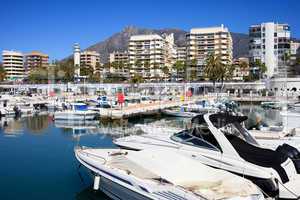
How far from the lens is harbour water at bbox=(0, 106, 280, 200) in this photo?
17.2 metres

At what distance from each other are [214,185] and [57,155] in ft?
56.4

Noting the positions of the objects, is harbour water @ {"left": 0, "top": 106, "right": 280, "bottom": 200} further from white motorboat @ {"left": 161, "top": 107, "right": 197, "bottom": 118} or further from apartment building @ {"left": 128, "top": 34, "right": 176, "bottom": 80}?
apartment building @ {"left": 128, "top": 34, "right": 176, "bottom": 80}

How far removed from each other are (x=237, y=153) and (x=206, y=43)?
461 feet

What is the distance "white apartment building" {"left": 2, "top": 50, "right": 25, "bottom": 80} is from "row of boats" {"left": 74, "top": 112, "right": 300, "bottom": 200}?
580ft

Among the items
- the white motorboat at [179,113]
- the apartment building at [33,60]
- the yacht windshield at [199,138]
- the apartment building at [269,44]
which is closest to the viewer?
the yacht windshield at [199,138]

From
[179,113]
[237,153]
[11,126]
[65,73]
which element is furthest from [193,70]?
[237,153]

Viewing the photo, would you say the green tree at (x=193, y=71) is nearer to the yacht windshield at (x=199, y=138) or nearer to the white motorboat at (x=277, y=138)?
the white motorboat at (x=277, y=138)

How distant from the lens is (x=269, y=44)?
129 m

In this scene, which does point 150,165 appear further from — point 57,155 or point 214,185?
point 57,155

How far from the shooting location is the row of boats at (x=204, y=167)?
1135 cm

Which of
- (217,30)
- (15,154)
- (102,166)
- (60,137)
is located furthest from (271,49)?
(102,166)

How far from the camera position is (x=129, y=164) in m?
13.6

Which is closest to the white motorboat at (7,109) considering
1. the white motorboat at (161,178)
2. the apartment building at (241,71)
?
the white motorboat at (161,178)

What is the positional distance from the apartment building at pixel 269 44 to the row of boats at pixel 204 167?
4563 inches
